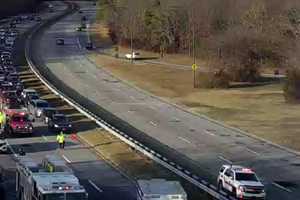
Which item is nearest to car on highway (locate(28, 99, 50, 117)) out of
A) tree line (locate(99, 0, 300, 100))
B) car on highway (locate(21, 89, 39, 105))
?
car on highway (locate(21, 89, 39, 105))

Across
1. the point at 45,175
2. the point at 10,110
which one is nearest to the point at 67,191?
the point at 45,175

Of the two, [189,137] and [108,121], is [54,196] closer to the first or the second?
[189,137]

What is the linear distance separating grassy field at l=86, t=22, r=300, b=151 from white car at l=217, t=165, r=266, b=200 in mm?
14113

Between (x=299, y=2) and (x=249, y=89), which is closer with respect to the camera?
(x=249, y=89)

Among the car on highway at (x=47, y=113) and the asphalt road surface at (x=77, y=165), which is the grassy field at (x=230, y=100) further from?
the asphalt road surface at (x=77, y=165)

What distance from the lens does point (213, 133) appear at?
187 ft

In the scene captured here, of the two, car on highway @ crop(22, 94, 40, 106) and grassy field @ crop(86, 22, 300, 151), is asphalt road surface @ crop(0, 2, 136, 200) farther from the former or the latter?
grassy field @ crop(86, 22, 300, 151)

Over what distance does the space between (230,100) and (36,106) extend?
1922 cm

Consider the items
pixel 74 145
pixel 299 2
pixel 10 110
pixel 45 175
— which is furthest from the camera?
pixel 299 2

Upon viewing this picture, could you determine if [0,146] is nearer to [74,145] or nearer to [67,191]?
[74,145]

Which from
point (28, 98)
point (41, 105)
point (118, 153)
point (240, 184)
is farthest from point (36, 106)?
point (240, 184)

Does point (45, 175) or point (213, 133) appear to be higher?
point (45, 175)

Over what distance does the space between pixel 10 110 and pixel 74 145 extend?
7.23 meters

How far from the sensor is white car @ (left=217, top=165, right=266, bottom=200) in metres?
35.8
